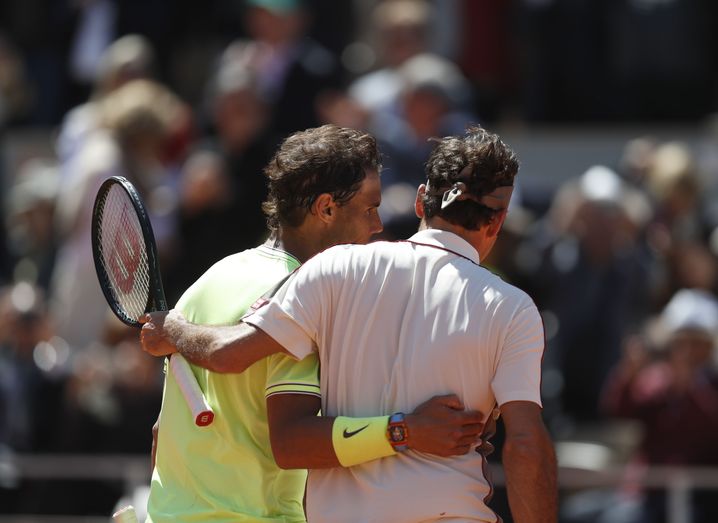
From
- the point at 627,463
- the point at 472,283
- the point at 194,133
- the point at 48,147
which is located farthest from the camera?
the point at 48,147

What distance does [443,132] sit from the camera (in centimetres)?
838

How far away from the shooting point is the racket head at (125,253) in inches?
165

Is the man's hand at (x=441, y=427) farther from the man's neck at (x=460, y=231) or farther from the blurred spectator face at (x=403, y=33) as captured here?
the blurred spectator face at (x=403, y=33)

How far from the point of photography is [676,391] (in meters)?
7.61

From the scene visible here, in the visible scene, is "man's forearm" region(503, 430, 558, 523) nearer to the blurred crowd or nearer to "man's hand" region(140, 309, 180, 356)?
"man's hand" region(140, 309, 180, 356)

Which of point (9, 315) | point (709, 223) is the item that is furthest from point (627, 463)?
point (9, 315)

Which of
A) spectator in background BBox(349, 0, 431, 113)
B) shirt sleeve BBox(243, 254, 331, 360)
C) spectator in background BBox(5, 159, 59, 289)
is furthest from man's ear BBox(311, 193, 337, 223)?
spectator in background BBox(5, 159, 59, 289)

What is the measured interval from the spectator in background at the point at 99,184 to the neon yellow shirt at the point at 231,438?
4391 mm

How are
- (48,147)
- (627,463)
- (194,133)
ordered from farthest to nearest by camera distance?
1. (48,147)
2. (194,133)
3. (627,463)

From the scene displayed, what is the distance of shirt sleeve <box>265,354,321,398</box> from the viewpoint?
3.75m

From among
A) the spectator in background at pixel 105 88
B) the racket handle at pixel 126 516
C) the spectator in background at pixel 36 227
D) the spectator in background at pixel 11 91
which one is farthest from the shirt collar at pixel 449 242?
the spectator in background at pixel 11 91

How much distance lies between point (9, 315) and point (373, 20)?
4.16m

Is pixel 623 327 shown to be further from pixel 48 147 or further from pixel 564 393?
pixel 48 147

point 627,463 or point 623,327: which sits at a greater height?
point 623,327
